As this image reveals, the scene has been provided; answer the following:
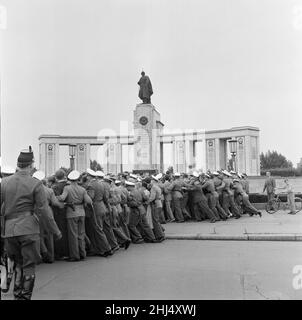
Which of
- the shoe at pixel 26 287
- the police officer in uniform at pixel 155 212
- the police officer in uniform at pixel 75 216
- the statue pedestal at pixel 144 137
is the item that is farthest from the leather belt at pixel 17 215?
the statue pedestal at pixel 144 137

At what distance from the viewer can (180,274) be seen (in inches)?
297

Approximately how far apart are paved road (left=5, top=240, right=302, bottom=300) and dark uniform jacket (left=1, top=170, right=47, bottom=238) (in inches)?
50.8

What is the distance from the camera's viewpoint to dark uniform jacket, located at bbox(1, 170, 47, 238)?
5.69m

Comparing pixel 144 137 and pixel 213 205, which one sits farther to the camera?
pixel 144 137

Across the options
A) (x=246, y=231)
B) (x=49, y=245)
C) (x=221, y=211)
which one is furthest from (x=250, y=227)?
(x=49, y=245)

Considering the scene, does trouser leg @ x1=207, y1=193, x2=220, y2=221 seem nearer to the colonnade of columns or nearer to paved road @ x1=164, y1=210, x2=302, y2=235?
paved road @ x1=164, y1=210, x2=302, y2=235

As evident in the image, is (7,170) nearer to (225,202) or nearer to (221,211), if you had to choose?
(221,211)

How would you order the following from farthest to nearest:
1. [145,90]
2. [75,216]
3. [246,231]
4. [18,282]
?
1. [145,90]
2. [246,231]
3. [75,216]
4. [18,282]

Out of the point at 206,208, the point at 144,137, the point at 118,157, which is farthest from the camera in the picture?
the point at 118,157

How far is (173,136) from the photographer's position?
174 feet

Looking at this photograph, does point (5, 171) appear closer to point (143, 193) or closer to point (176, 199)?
point (143, 193)

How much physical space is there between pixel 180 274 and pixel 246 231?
5.51m

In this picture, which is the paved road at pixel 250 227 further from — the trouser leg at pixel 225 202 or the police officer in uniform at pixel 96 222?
the police officer in uniform at pixel 96 222
